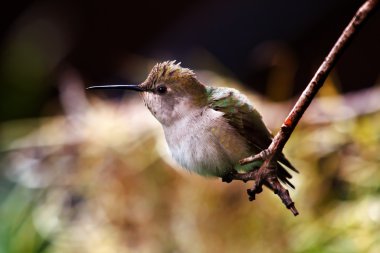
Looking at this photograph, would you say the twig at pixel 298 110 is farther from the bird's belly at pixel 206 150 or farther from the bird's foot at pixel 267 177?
the bird's belly at pixel 206 150

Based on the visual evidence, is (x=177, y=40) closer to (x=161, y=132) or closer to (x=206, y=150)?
(x=161, y=132)

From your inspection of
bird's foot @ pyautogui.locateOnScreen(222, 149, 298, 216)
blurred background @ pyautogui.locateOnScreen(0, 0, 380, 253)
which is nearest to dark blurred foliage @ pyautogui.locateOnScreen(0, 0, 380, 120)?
blurred background @ pyautogui.locateOnScreen(0, 0, 380, 253)

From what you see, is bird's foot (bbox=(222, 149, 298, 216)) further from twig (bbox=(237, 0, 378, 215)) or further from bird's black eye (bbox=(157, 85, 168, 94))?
bird's black eye (bbox=(157, 85, 168, 94))

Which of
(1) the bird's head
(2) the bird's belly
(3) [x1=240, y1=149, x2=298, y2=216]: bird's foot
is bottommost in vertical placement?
(2) the bird's belly

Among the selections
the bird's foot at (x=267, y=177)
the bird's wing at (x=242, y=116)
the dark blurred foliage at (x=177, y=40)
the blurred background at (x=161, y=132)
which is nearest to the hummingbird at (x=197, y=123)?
the bird's wing at (x=242, y=116)

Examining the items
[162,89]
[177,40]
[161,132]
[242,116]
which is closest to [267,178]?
[162,89]

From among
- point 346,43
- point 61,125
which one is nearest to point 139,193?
point 61,125

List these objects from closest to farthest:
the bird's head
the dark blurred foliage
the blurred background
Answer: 1. the bird's head
2. the blurred background
3. the dark blurred foliage
